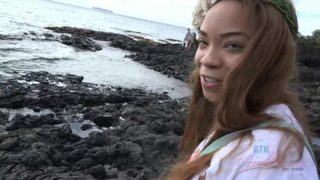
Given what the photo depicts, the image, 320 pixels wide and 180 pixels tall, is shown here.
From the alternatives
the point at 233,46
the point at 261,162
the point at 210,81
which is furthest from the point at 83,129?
the point at 261,162

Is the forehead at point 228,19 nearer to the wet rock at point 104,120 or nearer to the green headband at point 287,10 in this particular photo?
the green headband at point 287,10

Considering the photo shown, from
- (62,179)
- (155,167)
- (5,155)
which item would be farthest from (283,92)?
(5,155)

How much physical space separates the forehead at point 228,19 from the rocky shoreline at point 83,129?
1.52m

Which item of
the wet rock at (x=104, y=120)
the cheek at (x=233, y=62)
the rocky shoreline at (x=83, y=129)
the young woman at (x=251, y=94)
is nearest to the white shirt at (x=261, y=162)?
the young woman at (x=251, y=94)

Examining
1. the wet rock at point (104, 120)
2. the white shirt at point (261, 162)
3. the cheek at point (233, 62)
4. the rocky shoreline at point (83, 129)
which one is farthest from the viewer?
the wet rock at point (104, 120)

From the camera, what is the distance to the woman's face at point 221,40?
1551 mm

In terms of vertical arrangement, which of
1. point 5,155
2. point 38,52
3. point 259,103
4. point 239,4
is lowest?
point 38,52

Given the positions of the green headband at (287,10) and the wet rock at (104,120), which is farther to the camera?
the wet rock at (104,120)

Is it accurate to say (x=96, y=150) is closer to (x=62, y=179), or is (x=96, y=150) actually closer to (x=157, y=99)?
(x=62, y=179)

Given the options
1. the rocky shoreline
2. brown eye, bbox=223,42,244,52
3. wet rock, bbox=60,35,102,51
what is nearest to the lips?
brown eye, bbox=223,42,244,52

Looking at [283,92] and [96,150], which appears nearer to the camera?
[283,92]

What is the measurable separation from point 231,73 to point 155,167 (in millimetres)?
6633

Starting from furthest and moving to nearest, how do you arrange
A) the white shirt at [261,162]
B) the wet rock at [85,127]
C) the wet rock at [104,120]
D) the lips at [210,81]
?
1. the wet rock at [104,120]
2. the wet rock at [85,127]
3. the lips at [210,81]
4. the white shirt at [261,162]

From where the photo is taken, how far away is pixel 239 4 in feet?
5.14
